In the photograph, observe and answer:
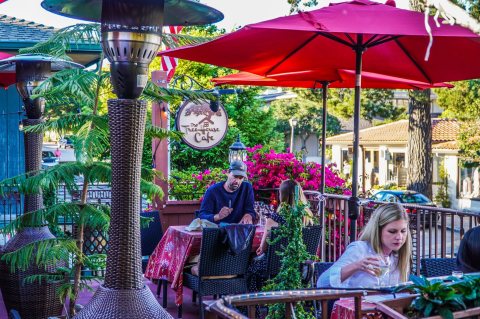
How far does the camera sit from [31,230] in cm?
608

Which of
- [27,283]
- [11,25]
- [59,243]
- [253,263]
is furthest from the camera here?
[11,25]

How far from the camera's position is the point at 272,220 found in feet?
21.2

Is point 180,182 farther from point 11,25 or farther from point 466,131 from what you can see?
point 466,131

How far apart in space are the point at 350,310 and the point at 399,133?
4508cm

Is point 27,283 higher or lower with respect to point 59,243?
lower

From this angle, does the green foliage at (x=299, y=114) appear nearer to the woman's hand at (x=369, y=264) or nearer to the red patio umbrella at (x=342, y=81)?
the red patio umbrella at (x=342, y=81)

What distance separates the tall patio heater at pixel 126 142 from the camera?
12.7 ft

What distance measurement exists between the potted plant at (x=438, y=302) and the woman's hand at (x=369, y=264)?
118 cm

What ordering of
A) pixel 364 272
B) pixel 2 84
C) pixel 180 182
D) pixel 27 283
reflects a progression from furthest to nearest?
pixel 180 182
pixel 2 84
pixel 27 283
pixel 364 272

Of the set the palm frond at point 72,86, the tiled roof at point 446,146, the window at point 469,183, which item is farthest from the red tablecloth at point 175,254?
the tiled roof at point 446,146

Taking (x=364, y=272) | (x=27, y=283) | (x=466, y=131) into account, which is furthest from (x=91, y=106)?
(x=466, y=131)

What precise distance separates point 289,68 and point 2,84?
11.3 feet

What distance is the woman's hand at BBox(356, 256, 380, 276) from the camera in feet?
13.6

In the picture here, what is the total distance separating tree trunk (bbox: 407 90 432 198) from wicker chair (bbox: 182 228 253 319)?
16672mm
